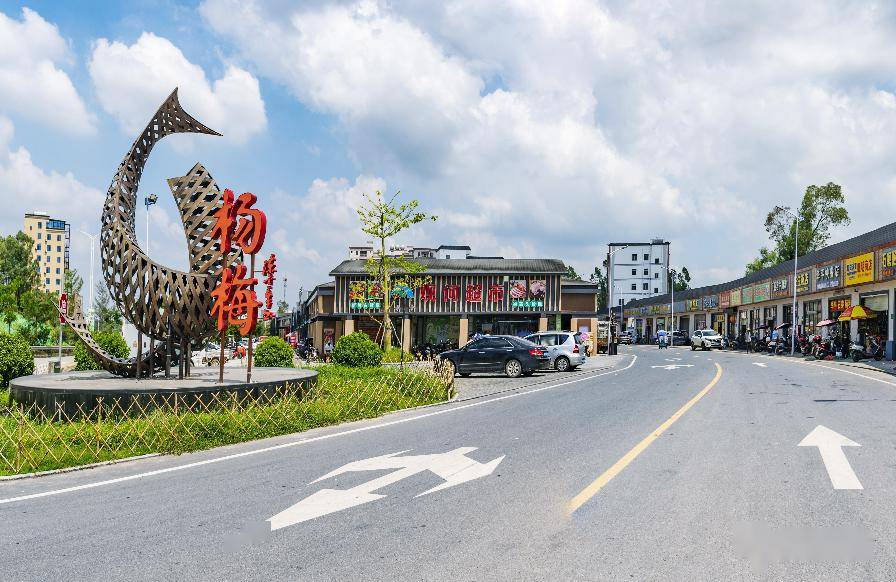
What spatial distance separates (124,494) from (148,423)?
3357 millimetres

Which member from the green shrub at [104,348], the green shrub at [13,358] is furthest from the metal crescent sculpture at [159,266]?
the green shrub at [104,348]

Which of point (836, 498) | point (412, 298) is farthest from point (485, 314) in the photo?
point (836, 498)

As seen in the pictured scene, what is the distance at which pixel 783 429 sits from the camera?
1152cm

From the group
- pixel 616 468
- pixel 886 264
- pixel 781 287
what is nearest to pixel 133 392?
pixel 616 468

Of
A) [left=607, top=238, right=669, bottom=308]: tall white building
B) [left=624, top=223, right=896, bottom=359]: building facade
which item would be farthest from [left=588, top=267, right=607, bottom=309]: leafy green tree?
[left=624, top=223, right=896, bottom=359]: building facade

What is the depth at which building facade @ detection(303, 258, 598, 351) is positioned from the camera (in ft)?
175

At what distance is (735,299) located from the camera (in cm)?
6328

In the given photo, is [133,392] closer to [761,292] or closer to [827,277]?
[827,277]

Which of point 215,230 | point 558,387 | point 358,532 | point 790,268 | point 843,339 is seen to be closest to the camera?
point 358,532

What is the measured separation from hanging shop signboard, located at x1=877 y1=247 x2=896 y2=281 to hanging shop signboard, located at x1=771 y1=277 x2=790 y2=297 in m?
13.9

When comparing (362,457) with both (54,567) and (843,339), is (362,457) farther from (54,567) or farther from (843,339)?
(843,339)

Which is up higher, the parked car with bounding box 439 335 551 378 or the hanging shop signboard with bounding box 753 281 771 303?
the hanging shop signboard with bounding box 753 281 771 303

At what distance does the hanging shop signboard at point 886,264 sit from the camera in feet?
112

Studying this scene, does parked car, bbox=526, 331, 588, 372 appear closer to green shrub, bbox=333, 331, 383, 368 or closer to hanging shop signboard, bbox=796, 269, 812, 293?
green shrub, bbox=333, 331, 383, 368
